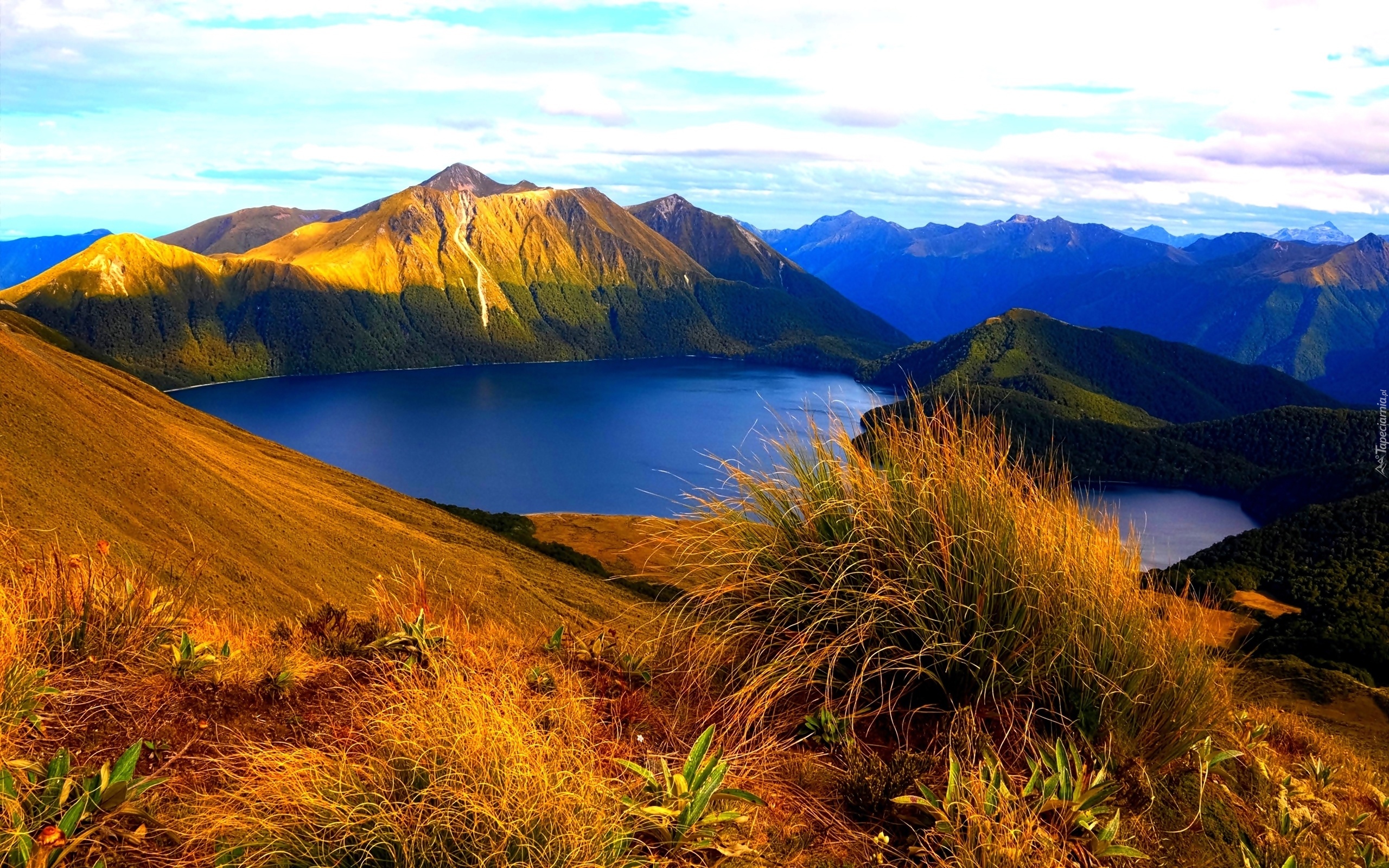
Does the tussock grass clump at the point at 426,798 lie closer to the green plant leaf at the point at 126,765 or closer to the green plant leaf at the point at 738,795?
the green plant leaf at the point at 126,765

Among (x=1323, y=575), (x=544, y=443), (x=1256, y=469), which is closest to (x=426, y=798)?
(x=1323, y=575)

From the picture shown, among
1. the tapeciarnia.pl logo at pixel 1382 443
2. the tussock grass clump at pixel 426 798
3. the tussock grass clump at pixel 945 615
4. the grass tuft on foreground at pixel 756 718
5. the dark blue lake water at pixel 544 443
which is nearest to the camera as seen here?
the tussock grass clump at pixel 426 798

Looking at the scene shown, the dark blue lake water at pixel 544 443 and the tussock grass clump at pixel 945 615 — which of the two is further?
the dark blue lake water at pixel 544 443

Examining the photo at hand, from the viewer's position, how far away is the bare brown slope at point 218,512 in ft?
92.8

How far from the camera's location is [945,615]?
15.7 ft

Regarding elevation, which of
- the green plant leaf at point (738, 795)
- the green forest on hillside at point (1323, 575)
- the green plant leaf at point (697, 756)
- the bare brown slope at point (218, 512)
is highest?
the green plant leaf at point (697, 756)

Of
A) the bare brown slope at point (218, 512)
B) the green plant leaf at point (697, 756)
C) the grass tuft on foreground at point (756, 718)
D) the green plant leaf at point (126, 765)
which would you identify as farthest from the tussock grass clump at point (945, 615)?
the bare brown slope at point (218, 512)

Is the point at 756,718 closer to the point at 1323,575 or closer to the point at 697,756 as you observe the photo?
the point at 697,756

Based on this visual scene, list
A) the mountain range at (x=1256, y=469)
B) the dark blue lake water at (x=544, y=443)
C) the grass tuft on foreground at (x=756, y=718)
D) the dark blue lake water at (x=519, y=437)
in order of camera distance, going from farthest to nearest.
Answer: the dark blue lake water at (x=519, y=437) → the dark blue lake water at (x=544, y=443) → the mountain range at (x=1256, y=469) → the grass tuft on foreground at (x=756, y=718)

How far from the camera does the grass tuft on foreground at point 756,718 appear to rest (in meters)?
3.46

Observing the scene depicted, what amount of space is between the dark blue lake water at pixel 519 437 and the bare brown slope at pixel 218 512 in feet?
88.0

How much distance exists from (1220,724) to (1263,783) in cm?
48

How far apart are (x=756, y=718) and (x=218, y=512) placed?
36.3m

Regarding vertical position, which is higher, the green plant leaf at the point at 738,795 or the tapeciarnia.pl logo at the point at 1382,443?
the green plant leaf at the point at 738,795
